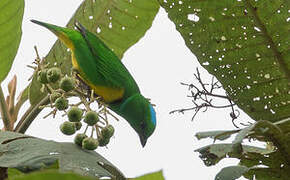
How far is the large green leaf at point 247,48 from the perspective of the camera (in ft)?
5.46

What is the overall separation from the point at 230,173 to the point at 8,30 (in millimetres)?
1384

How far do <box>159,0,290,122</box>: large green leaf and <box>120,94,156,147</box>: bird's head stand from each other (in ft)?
2.82

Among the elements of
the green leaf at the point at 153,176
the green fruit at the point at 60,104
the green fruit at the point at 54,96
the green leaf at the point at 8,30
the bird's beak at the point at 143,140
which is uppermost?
the green leaf at the point at 8,30

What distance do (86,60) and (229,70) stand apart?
0.92 meters

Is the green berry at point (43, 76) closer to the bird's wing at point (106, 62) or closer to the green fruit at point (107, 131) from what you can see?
the green fruit at point (107, 131)

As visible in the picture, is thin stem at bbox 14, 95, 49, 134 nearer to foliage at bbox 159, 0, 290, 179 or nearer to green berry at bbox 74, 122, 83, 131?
green berry at bbox 74, 122, 83, 131

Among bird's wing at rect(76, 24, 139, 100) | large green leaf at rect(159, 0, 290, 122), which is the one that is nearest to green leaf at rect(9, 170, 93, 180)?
large green leaf at rect(159, 0, 290, 122)

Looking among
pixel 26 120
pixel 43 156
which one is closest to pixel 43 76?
pixel 26 120

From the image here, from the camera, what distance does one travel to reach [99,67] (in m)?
2.45

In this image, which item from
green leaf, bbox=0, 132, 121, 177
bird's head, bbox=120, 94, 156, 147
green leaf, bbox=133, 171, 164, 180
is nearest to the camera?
green leaf, bbox=133, 171, 164, 180

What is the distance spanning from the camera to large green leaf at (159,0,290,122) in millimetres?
1663

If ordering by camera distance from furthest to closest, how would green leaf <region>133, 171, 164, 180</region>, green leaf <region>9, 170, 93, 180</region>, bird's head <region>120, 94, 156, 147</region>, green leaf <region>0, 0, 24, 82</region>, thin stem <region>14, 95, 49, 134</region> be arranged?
bird's head <region>120, 94, 156, 147</region> → green leaf <region>0, 0, 24, 82</region> → thin stem <region>14, 95, 49, 134</region> → green leaf <region>133, 171, 164, 180</region> → green leaf <region>9, 170, 93, 180</region>

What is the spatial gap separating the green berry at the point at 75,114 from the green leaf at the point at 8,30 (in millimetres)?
567

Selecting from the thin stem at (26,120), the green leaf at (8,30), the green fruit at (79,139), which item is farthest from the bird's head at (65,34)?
the green fruit at (79,139)
